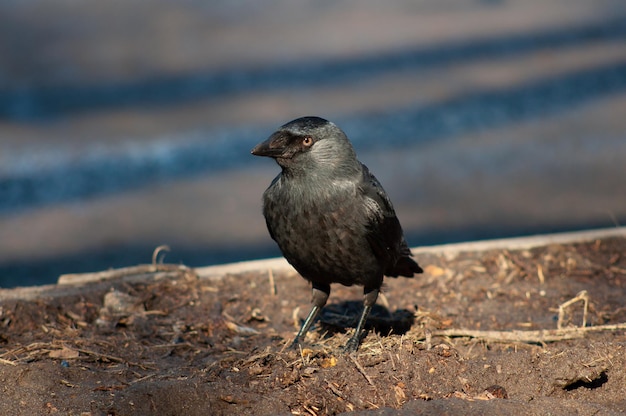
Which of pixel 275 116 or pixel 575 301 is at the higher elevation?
pixel 275 116

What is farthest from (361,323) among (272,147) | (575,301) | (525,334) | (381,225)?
(575,301)

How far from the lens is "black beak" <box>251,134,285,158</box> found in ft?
16.1

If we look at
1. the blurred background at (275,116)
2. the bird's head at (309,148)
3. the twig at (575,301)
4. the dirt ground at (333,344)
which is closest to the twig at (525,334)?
the dirt ground at (333,344)

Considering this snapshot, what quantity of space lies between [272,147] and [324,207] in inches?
17.4

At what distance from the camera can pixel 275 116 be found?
1144cm

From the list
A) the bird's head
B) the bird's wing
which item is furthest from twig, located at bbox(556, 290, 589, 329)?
the bird's head

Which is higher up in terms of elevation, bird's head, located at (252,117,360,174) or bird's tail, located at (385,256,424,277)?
bird's head, located at (252,117,360,174)

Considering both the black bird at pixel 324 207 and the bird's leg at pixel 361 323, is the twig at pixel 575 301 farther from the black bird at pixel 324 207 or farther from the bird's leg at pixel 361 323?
the black bird at pixel 324 207

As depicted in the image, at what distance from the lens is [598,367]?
14.5 feet

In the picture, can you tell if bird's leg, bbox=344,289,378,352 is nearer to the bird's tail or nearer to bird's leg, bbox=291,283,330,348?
bird's leg, bbox=291,283,330,348

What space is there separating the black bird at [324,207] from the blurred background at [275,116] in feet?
10.3

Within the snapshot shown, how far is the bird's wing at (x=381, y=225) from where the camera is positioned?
16.8 feet

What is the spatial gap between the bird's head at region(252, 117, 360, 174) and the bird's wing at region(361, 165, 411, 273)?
18 cm

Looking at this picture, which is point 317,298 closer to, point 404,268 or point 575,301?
point 404,268
